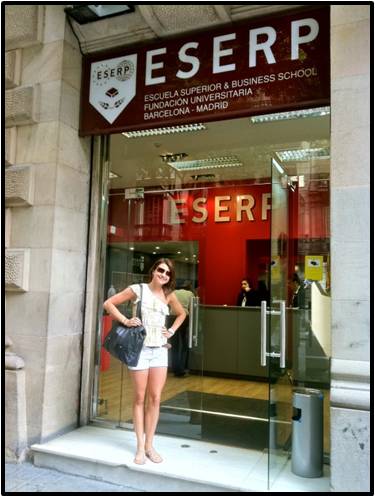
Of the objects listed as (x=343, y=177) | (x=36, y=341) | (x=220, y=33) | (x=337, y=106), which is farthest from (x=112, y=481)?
(x=220, y=33)

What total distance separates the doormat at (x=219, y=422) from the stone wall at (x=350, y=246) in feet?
2.74


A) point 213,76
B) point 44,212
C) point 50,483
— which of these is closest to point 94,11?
point 213,76

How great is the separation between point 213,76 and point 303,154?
1.54 m

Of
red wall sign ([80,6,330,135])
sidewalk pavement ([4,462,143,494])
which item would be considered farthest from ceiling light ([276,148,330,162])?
sidewalk pavement ([4,462,143,494])

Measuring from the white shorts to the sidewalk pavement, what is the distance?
910 mm

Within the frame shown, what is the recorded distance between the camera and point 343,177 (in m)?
2.91

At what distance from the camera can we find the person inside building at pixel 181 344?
15.8 ft

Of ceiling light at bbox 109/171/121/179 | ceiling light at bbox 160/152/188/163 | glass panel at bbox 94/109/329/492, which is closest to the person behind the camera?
glass panel at bbox 94/109/329/492

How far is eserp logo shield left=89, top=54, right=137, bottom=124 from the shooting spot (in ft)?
13.9

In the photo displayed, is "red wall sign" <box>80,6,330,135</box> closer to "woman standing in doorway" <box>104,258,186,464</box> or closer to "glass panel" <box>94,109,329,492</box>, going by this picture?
"glass panel" <box>94,109,329,492</box>

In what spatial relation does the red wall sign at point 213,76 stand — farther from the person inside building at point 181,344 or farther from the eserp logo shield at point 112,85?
the person inside building at point 181,344

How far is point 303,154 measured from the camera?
4875mm

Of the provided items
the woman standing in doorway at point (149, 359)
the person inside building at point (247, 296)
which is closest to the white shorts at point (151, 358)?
the woman standing in doorway at point (149, 359)

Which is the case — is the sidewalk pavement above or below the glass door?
below
